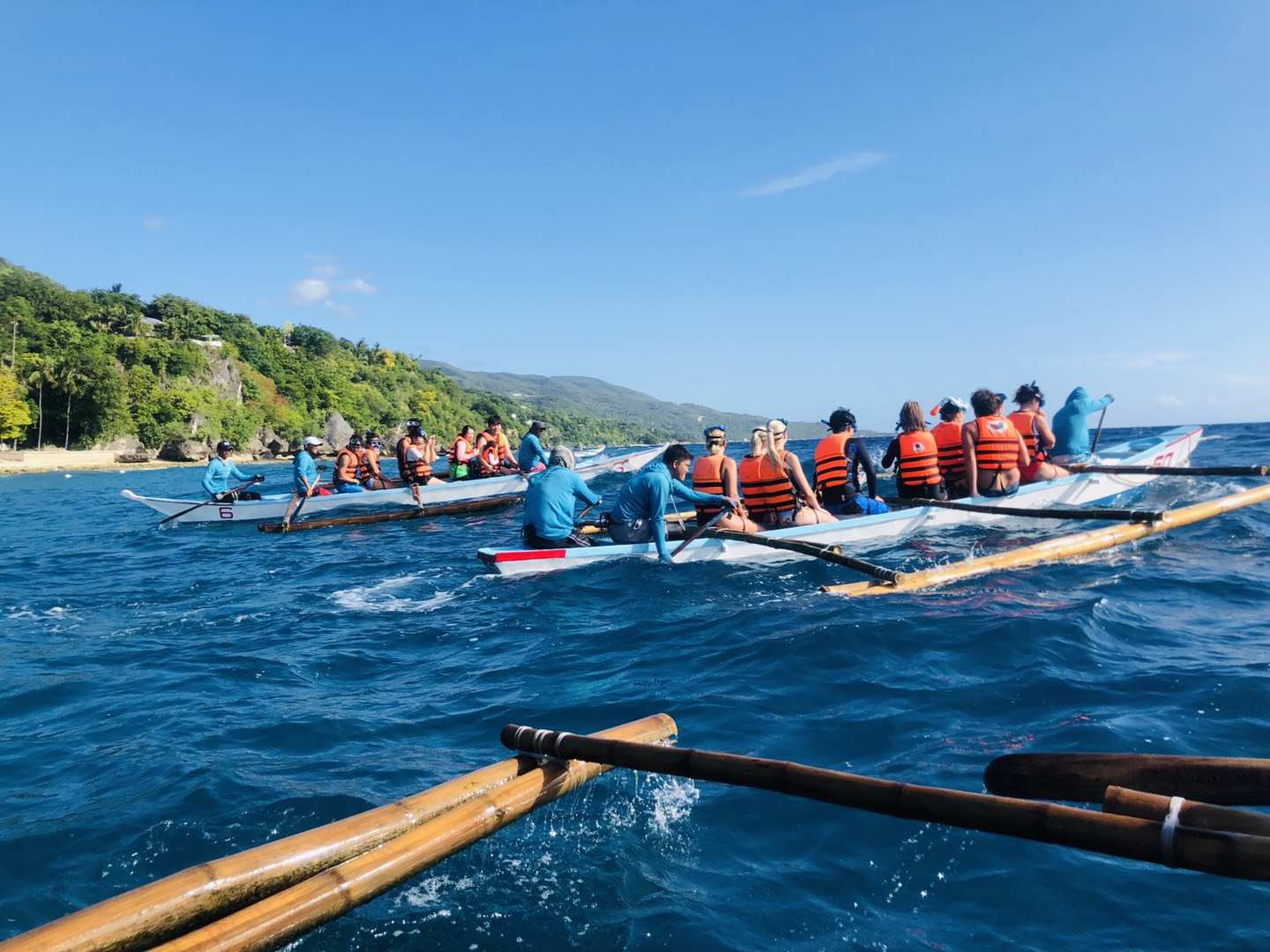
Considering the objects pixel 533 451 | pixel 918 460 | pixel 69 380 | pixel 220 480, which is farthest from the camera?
pixel 69 380

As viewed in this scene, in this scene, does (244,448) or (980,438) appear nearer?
(980,438)

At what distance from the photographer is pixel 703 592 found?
976 cm

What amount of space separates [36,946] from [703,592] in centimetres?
780

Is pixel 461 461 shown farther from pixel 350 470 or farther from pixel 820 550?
pixel 820 550

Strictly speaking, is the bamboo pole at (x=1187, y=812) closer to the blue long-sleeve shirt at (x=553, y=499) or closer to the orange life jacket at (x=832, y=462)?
the blue long-sleeve shirt at (x=553, y=499)

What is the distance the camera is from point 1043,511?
1162 cm

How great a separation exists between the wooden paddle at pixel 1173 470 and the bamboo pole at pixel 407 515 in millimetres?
13014

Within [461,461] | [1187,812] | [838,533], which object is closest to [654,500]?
[838,533]

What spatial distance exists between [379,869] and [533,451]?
17.8 metres

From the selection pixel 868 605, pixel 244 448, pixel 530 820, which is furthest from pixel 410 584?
pixel 244 448

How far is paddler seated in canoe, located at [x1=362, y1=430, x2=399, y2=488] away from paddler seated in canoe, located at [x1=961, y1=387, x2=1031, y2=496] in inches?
588

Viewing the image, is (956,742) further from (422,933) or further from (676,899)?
(422,933)

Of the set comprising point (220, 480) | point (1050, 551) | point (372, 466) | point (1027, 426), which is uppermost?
point (1027, 426)

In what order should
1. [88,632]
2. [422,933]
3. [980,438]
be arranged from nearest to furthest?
[422,933] < [88,632] < [980,438]
